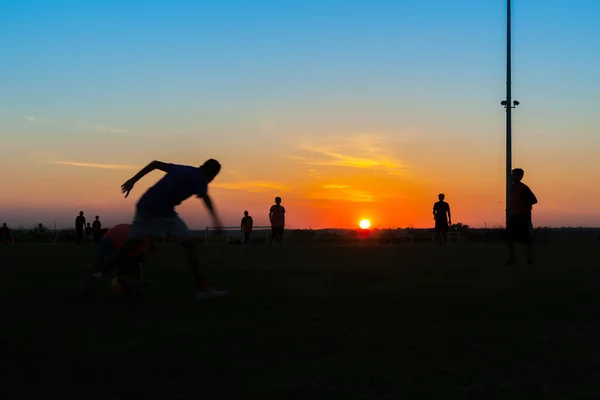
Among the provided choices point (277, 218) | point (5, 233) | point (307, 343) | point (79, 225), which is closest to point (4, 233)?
point (5, 233)

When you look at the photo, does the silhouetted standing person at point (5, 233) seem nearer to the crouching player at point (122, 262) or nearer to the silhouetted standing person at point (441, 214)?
the silhouetted standing person at point (441, 214)

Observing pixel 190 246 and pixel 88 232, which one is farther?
pixel 88 232

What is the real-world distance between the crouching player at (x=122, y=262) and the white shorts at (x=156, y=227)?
0.22 m

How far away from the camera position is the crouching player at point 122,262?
9.81 m

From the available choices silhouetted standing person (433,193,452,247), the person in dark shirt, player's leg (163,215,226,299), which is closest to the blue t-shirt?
player's leg (163,215,226,299)

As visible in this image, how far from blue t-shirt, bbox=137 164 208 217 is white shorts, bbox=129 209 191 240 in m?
0.07

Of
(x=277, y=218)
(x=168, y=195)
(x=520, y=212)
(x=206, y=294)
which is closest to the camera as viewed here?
(x=168, y=195)

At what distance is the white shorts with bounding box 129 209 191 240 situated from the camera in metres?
9.27

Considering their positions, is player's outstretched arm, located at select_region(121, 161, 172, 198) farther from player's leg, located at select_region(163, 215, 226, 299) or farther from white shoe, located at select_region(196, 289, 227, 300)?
white shoe, located at select_region(196, 289, 227, 300)

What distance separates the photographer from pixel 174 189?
925 cm

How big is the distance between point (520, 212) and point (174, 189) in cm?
989

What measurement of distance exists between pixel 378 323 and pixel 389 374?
7.40 feet

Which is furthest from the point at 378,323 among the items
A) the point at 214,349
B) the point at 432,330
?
the point at 214,349

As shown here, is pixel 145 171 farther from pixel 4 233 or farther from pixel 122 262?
pixel 4 233
